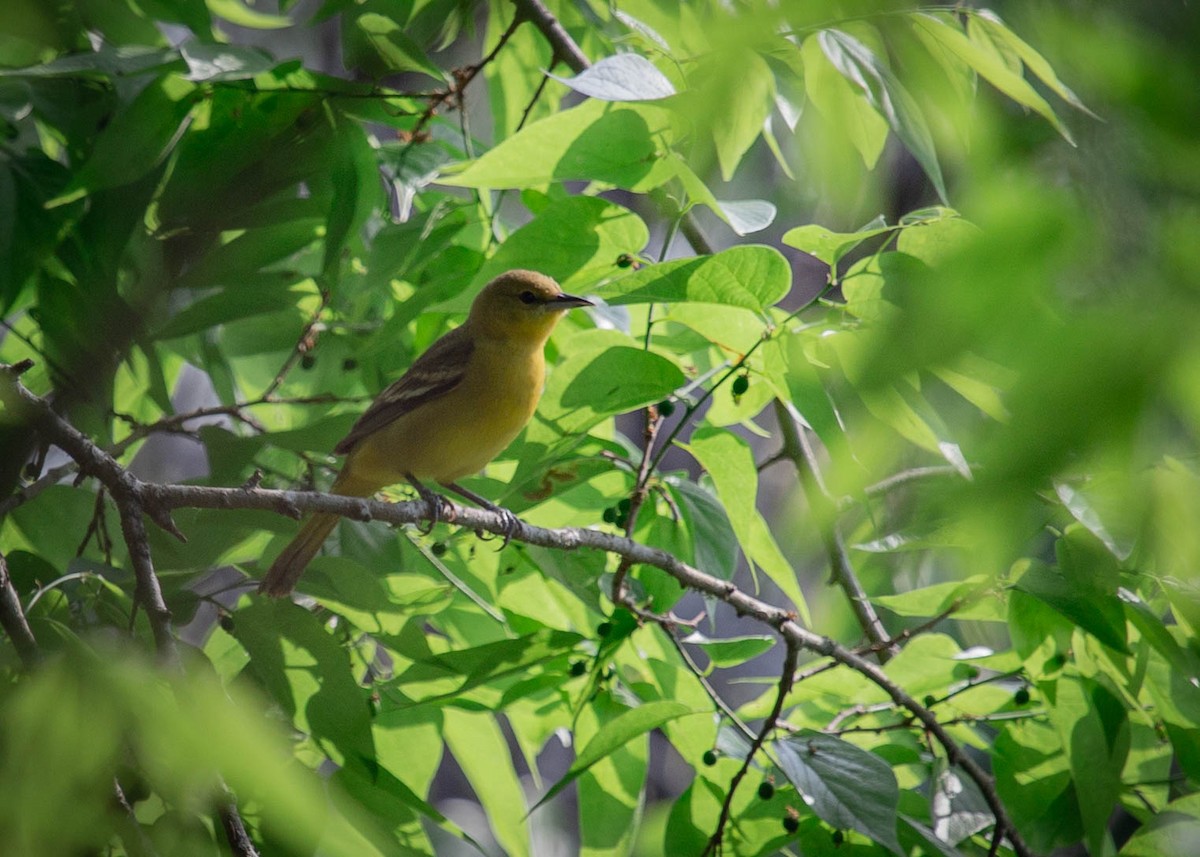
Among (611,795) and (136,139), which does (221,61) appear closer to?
(136,139)

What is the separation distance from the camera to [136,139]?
2660 millimetres

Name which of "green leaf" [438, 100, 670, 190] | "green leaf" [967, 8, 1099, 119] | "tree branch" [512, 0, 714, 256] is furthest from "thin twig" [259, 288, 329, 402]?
"green leaf" [967, 8, 1099, 119]

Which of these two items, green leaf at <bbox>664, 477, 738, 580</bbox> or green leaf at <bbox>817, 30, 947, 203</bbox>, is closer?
green leaf at <bbox>817, 30, 947, 203</bbox>

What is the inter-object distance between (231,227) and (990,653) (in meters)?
2.49

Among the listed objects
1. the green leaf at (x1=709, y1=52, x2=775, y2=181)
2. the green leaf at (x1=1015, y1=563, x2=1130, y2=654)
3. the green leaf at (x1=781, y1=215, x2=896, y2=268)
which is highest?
the green leaf at (x1=709, y1=52, x2=775, y2=181)

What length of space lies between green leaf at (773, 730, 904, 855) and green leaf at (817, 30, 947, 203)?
132 centimetres

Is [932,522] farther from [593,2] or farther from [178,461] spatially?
[178,461]

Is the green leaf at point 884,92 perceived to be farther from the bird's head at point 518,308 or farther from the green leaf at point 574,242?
the bird's head at point 518,308

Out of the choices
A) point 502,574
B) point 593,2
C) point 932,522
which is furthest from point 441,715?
point 593,2

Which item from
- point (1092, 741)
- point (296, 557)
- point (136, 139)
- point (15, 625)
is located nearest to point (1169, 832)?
point (1092, 741)

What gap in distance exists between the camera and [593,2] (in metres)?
3.59

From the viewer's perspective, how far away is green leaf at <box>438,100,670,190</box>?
2359 mm

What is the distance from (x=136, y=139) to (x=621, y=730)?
196 centimetres

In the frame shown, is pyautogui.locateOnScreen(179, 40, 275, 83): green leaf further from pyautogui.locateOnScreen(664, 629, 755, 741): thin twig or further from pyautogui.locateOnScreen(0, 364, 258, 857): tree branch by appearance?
pyautogui.locateOnScreen(664, 629, 755, 741): thin twig
